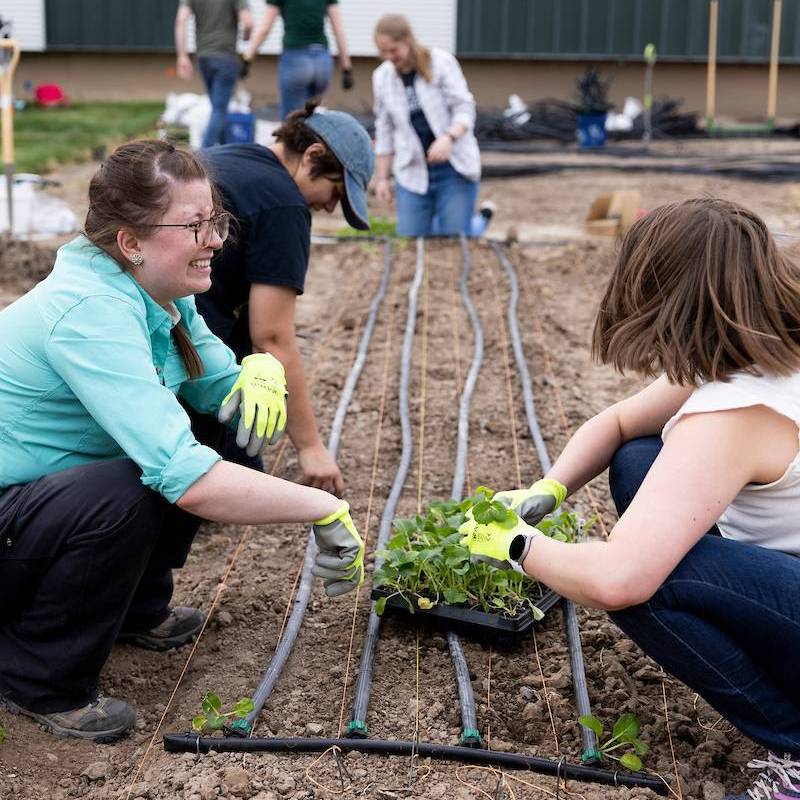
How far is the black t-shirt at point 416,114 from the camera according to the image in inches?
257

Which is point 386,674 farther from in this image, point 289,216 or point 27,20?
point 27,20

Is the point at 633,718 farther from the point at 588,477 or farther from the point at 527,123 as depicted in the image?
the point at 527,123

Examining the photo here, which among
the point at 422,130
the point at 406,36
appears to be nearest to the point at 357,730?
the point at 406,36

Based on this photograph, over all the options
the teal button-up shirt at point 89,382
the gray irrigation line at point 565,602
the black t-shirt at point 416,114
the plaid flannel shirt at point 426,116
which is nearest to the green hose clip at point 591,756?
the gray irrigation line at point 565,602

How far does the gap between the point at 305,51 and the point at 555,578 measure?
6786 mm

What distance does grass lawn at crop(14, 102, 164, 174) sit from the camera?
404 inches

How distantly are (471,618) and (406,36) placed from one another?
175 inches

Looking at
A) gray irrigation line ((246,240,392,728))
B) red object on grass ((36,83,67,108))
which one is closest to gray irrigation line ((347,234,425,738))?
gray irrigation line ((246,240,392,728))

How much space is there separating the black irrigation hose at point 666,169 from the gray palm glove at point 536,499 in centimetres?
867

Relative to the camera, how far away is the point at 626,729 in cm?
215

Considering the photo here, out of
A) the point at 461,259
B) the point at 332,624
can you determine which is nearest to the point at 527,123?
the point at 461,259

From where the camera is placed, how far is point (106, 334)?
2145mm

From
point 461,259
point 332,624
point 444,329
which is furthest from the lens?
point 461,259

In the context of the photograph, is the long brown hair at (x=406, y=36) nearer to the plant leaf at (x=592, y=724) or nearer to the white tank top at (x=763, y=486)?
the white tank top at (x=763, y=486)
